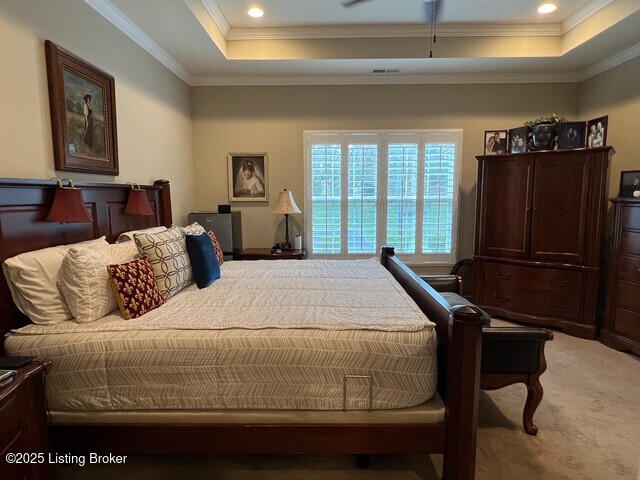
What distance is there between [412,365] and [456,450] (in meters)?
0.42

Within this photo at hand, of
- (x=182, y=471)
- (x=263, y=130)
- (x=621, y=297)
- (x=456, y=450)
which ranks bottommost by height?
(x=182, y=471)

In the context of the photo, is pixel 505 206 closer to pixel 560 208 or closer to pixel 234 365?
pixel 560 208

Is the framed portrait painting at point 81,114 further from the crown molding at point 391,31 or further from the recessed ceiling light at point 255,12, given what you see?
the crown molding at point 391,31

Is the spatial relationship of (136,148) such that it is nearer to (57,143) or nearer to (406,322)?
(57,143)

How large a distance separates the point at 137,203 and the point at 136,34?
4.87 ft

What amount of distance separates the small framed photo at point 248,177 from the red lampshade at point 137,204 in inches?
61.4

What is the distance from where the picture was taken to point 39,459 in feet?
4.62

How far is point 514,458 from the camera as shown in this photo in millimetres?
1894

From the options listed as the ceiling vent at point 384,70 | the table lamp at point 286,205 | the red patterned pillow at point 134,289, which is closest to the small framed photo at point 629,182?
the ceiling vent at point 384,70

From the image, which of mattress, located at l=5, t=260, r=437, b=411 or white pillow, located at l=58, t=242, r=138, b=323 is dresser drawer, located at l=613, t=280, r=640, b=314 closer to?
mattress, located at l=5, t=260, r=437, b=411

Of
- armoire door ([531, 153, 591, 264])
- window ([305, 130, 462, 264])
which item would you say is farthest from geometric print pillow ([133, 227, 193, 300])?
armoire door ([531, 153, 591, 264])

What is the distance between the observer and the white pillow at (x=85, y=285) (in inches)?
68.9

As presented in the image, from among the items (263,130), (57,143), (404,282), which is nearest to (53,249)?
(57,143)

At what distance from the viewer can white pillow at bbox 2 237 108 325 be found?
169 centimetres
